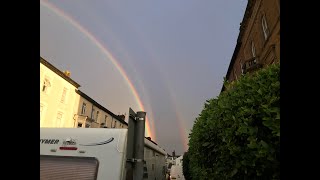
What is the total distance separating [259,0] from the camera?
21.0 meters

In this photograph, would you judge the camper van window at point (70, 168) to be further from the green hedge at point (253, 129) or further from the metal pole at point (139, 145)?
the green hedge at point (253, 129)

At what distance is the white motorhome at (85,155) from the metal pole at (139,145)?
186 centimetres

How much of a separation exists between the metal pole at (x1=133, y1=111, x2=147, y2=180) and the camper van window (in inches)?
88.3

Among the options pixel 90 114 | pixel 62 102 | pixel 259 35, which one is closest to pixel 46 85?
pixel 62 102

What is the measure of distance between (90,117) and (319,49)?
4416 cm

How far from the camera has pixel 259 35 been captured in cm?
2152

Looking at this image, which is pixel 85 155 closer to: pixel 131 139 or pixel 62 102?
pixel 131 139

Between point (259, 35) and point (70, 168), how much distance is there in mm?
19320

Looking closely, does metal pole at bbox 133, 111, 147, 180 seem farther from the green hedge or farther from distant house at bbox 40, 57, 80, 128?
distant house at bbox 40, 57, 80, 128

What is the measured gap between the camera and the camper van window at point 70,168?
239 inches

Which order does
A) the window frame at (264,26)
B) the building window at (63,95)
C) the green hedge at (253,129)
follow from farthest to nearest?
1. the building window at (63,95)
2. the window frame at (264,26)
3. the green hedge at (253,129)

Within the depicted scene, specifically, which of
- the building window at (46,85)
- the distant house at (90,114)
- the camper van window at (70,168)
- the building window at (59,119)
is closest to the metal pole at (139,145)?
the camper van window at (70,168)

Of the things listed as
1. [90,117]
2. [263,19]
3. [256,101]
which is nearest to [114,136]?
[256,101]
